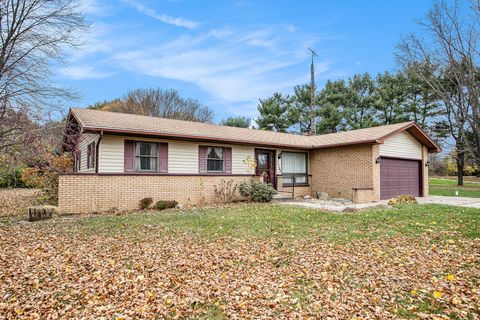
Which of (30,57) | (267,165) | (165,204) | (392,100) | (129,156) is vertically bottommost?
(165,204)

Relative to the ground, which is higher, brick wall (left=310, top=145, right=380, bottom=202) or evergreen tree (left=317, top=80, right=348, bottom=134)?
evergreen tree (left=317, top=80, right=348, bottom=134)

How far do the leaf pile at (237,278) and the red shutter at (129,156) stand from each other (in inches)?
200

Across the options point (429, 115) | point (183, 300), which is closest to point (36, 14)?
point (183, 300)

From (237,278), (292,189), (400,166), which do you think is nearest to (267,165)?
(292,189)

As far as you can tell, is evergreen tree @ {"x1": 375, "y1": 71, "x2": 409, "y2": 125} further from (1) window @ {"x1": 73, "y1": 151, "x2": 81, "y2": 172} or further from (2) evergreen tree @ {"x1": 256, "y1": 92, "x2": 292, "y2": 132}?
(1) window @ {"x1": 73, "y1": 151, "x2": 81, "y2": 172}

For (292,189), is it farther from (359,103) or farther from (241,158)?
(359,103)

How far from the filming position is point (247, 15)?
14375 mm

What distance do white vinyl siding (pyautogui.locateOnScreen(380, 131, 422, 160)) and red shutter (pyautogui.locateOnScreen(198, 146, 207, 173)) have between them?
333 inches

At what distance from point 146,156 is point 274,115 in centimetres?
2287

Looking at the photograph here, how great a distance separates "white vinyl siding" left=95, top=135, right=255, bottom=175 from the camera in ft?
35.7

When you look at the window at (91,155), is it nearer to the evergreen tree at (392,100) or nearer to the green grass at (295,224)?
the green grass at (295,224)

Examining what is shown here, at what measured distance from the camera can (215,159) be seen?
13.6 metres

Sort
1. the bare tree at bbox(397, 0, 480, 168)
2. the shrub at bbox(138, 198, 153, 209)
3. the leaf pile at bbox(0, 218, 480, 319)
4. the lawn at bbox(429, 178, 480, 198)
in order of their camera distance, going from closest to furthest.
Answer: the leaf pile at bbox(0, 218, 480, 319) → the bare tree at bbox(397, 0, 480, 168) → the shrub at bbox(138, 198, 153, 209) → the lawn at bbox(429, 178, 480, 198)

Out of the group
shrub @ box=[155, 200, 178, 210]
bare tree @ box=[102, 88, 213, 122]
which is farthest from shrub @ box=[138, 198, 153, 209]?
bare tree @ box=[102, 88, 213, 122]
